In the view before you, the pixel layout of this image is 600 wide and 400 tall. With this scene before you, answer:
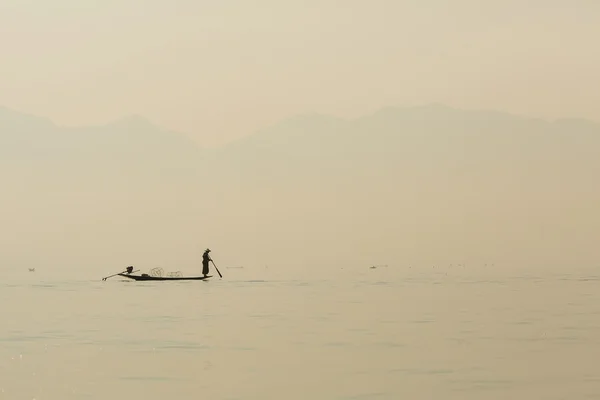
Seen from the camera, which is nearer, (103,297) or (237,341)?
(237,341)

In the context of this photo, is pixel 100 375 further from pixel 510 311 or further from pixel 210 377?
pixel 510 311

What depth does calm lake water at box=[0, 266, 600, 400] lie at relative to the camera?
3394cm

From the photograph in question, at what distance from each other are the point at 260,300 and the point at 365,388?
5091 cm

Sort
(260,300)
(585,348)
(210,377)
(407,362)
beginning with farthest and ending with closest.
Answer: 1. (260,300)
2. (585,348)
3. (407,362)
4. (210,377)

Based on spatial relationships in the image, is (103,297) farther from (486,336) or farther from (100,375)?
(100,375)

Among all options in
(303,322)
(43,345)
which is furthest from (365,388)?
(303,322)

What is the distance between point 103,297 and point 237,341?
4343 cm

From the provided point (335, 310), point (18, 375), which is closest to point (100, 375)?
point (18, 375)

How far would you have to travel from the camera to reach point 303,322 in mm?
59750

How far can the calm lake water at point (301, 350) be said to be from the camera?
33938mm

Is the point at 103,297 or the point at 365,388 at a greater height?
the point at 103,297

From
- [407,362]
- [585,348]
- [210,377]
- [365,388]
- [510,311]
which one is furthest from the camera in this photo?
[510,311]

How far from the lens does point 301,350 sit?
4456cm

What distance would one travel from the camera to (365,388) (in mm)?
33906
